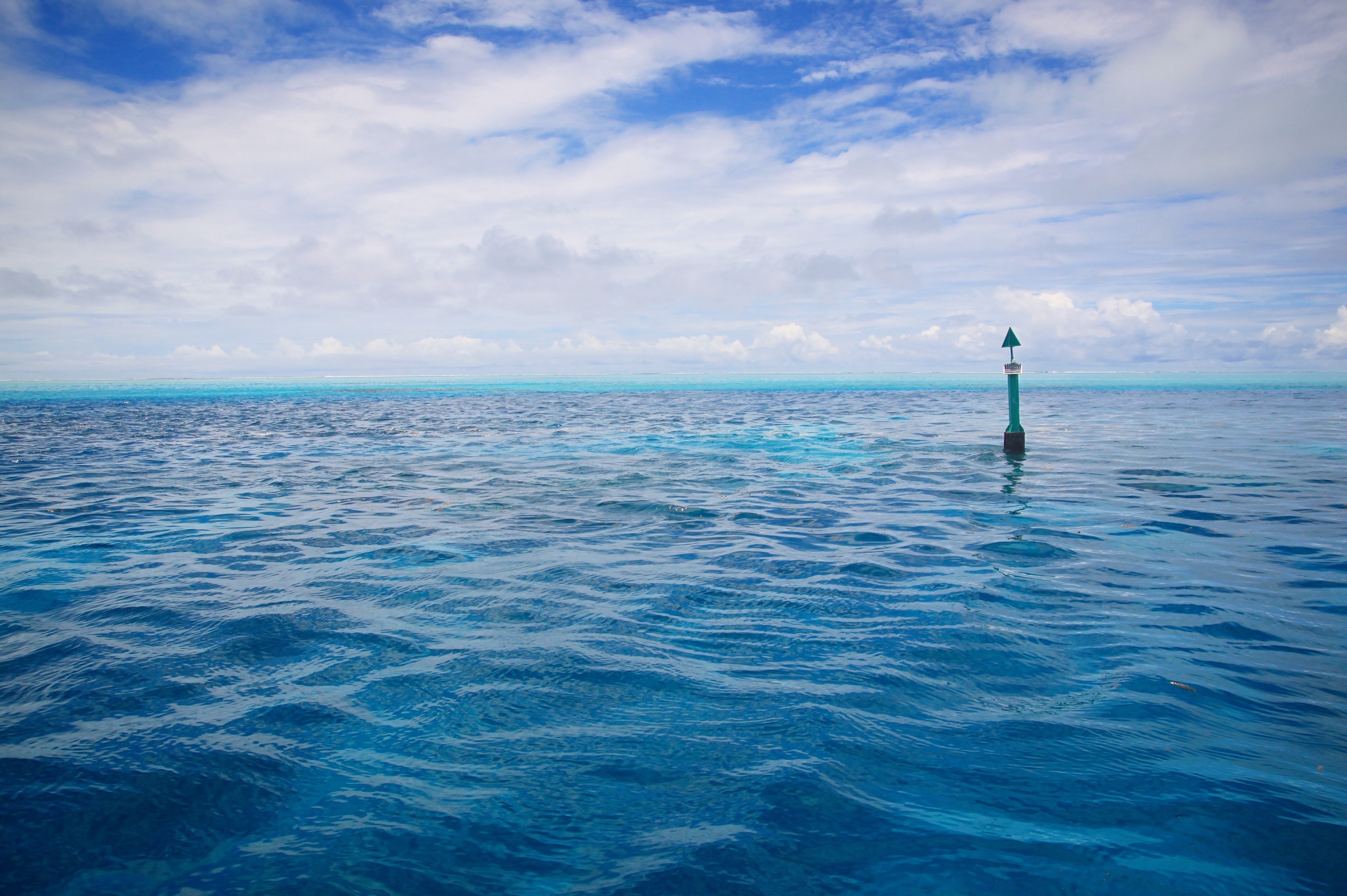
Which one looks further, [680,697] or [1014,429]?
[1014,429]

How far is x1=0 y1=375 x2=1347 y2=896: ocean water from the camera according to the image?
3.56m

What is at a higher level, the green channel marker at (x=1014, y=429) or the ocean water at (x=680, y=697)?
the green channel marker at (x=1014, y=429)

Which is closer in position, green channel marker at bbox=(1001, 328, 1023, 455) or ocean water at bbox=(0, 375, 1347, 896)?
ocean water at bbox=(0, 375, 1347, 896)

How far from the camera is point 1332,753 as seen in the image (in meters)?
4.36

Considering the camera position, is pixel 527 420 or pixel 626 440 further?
pixel 527 420

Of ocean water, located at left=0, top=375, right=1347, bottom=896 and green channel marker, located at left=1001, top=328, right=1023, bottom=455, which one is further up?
green channel marker, located at left=1001, top=328, right=1023, bottom=455

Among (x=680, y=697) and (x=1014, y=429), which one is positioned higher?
(x=1014, y=429)

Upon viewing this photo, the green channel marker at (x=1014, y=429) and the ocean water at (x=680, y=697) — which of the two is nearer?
the ocean water at (x=680, y=697)

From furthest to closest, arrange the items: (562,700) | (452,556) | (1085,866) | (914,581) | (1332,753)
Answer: (452,556) < (914,581) < (562,700) < (1332,753) < (1085,866)

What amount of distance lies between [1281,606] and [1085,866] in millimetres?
5435

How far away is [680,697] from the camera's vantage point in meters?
5.21

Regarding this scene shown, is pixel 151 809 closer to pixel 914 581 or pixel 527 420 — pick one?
pixel 914 581

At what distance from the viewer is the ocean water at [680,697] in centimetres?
356

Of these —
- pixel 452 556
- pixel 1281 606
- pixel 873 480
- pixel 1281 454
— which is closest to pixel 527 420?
pixel 873 480
